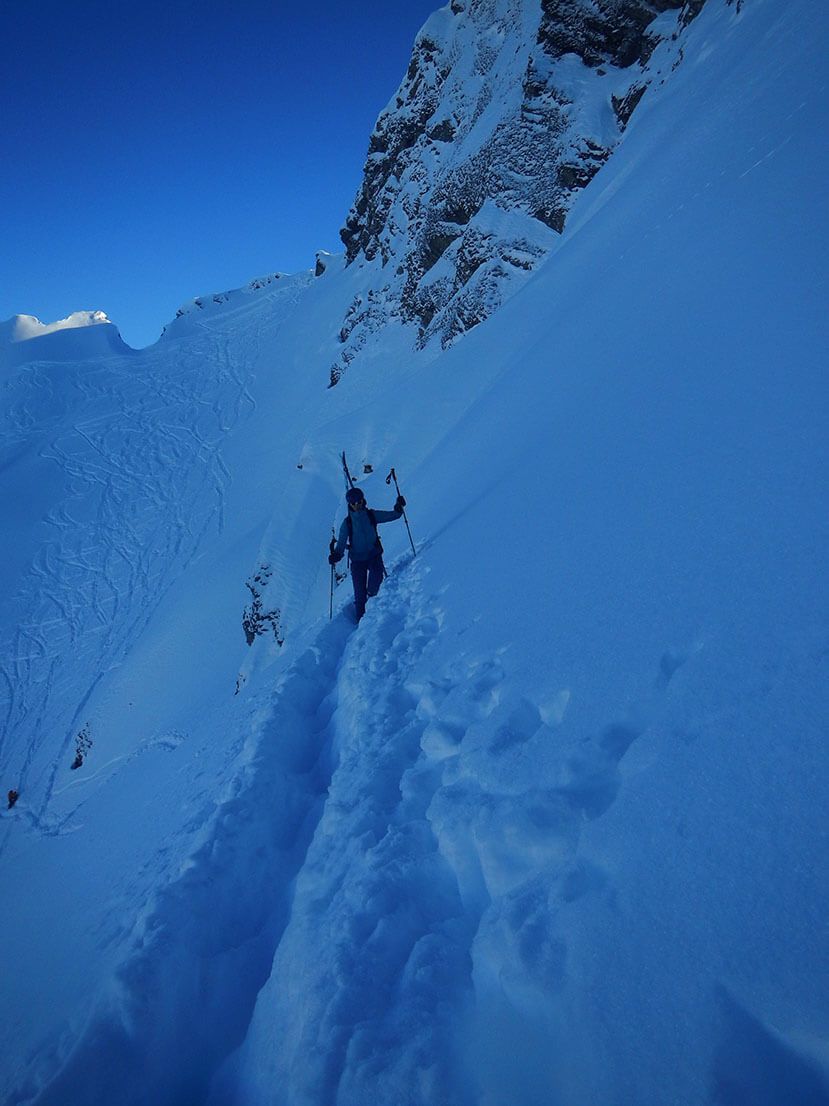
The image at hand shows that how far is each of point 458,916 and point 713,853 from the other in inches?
45.4

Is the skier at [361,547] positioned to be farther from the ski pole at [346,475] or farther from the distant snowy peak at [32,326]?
the distant snowy peak at [32,326]

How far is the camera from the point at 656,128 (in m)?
15.7

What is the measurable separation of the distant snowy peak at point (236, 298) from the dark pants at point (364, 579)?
55.5 meters

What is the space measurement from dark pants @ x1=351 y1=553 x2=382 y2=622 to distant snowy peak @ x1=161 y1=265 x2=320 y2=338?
55509mm

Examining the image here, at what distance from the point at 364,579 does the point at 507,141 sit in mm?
25608

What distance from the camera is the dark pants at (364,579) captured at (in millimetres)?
7500

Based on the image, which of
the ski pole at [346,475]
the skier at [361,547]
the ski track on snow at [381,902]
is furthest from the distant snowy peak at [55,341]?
the ski track on snow at [381,902]

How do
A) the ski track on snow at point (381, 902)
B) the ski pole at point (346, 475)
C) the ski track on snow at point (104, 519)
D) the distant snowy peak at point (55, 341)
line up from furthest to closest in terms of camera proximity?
the distant snowy peak at point (55, 341)
the ski track on snow at point (104, 519)
the ski pole at point (346, 475)
the ski track on snow at point (381, 902)

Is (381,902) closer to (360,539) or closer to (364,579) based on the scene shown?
(364,579)

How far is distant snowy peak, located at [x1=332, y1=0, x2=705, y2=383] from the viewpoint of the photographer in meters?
21.6

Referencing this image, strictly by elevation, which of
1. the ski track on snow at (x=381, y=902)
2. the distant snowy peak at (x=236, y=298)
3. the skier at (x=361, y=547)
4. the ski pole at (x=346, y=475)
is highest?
the distant snowy peak at (x=236, y=298)

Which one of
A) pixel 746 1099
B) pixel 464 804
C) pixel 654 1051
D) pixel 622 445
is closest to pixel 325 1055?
pixel 464 804

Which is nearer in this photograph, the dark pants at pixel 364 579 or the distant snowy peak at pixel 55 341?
the dark pants at pixel 364 579

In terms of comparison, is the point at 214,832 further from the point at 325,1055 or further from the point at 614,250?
the point at 614,250
